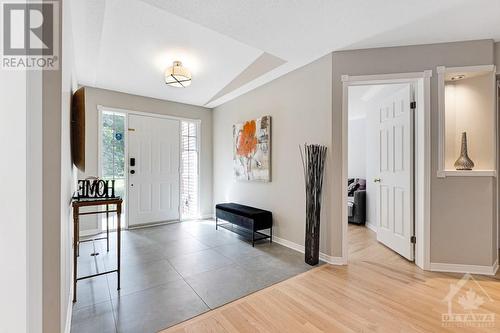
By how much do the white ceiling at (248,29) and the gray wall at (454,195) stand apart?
0.13m

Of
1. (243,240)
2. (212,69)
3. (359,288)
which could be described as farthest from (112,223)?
(359,288)

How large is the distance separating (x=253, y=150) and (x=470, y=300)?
3.09 m

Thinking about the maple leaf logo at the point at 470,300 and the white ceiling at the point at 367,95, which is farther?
the white ceiling at the point at 367,95

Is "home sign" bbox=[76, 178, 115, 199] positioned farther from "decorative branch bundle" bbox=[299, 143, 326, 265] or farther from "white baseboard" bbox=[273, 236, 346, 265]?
"white baseboard" bbox=[273, 236, 346, 265]

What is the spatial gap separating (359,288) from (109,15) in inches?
142

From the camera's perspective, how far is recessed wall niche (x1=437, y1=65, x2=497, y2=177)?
2562 millimetres

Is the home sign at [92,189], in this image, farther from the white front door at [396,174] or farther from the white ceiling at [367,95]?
the white ceiling at [367,95]

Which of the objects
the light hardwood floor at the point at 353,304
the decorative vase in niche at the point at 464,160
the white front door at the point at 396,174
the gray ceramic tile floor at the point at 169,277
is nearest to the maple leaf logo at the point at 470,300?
the light hardwood floor at the point at 353,304

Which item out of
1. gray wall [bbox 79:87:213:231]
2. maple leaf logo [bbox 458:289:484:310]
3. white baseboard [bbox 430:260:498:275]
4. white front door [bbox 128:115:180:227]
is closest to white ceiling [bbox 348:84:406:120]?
white baseboard [bbox 430:260:498:275]

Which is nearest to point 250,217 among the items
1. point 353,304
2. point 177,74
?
point 353,304

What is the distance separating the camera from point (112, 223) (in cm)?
430

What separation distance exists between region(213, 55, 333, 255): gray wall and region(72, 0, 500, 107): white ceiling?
251 millimetres

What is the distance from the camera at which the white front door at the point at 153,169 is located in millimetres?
4459

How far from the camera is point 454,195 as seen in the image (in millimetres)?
2592
